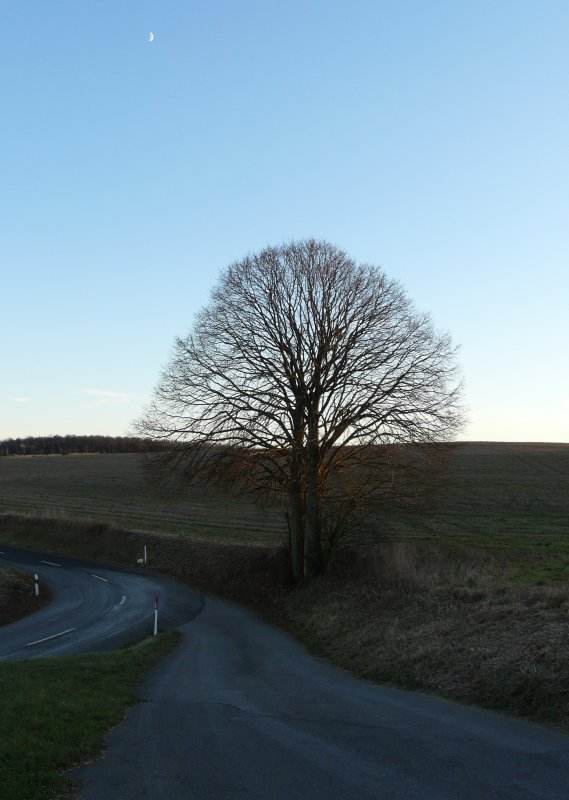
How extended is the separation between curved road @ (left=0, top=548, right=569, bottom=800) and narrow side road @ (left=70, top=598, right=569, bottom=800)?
0.05 feet

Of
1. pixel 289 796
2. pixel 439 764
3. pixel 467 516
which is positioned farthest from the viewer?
pixel 467 516

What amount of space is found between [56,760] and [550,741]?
215 inches

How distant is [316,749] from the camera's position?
8023 mm

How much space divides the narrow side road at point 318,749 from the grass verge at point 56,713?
28 cm

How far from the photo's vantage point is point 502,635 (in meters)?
12.5

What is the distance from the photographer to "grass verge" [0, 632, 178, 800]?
6.87m

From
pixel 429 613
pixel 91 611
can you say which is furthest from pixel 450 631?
pixel 91 611

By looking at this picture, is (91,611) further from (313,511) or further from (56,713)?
(56,713)

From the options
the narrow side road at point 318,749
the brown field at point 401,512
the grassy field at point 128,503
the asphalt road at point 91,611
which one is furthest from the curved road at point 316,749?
the grassy field at point 128,503

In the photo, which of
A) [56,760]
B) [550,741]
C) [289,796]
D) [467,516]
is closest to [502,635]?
[550,741]

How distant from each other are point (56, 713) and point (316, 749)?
140 inches

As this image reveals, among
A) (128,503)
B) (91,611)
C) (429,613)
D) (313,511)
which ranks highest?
(313,511)

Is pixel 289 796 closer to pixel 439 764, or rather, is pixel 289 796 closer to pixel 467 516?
pixel 439 764

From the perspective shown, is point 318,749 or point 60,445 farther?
point 60,445
